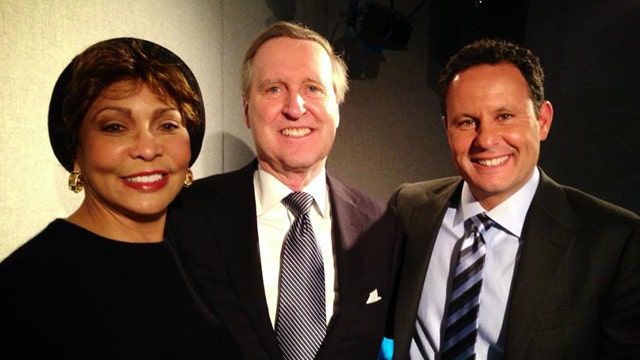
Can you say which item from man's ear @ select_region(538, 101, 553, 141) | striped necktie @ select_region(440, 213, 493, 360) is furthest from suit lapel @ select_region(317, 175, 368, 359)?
man's ear @ select_region(538, 101, 553, 141)

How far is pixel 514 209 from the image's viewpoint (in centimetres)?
161

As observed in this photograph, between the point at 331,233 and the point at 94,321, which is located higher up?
the point at 331,233

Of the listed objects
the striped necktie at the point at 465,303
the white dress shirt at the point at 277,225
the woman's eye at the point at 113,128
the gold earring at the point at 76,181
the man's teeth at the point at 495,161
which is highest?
the woman's eye at the point at 113,128

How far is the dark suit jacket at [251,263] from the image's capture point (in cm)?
136

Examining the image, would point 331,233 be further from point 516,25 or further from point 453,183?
point 516,25

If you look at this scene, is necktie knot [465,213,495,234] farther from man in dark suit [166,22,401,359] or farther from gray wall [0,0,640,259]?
gray wall [0,0,640,259]

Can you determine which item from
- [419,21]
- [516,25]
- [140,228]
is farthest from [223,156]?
[516,25]

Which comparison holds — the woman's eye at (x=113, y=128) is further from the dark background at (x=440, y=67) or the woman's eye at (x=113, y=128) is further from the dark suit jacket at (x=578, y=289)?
the dark background at (x=440, y=67)

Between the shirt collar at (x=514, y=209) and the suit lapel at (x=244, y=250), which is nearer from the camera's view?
the suit lapel at (x=244, y=250)

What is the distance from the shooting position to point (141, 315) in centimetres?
110

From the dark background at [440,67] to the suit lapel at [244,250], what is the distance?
4.81ft

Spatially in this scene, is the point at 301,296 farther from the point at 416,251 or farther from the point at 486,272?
the point at 486,272

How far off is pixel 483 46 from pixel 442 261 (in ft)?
2.83

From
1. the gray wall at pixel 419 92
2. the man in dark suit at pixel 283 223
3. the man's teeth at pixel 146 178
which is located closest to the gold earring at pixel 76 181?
the man's teeth at pixel 146 178
